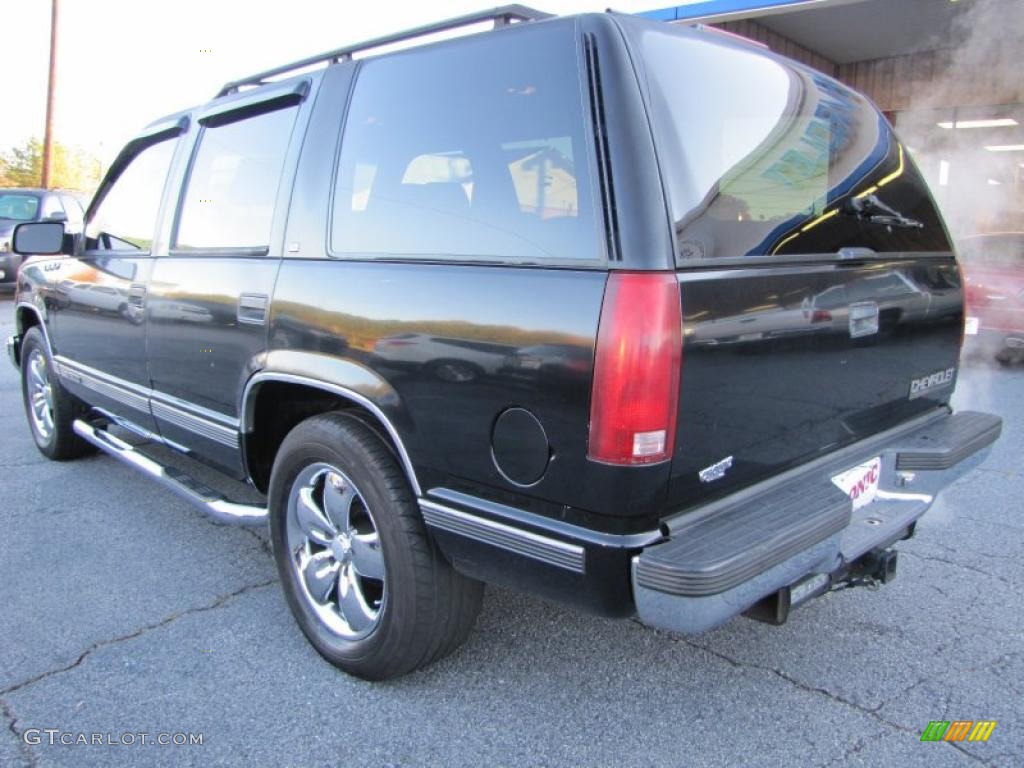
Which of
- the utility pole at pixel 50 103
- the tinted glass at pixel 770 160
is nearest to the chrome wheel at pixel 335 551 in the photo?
the tinted glass at pixel 770 160

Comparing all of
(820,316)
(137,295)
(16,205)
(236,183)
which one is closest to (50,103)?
(16,205)

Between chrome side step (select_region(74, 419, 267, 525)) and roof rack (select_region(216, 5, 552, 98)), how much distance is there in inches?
64.5

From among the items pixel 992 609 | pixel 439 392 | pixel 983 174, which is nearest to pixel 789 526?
pixel 439 392

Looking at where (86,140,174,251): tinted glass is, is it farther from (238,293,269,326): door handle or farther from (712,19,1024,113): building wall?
(712,19,1024,113): building wall

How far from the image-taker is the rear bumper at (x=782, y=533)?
1909mm

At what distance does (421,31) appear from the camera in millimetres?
2582

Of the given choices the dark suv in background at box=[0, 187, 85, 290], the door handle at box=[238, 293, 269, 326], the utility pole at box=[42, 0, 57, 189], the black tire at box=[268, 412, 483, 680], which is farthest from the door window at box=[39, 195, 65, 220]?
the black tire at box=[268, 412, 483, 680]

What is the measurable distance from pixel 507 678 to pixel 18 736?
4.76ft

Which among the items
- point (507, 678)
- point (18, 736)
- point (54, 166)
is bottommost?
point (18, 736)

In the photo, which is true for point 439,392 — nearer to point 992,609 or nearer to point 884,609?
point 884,609

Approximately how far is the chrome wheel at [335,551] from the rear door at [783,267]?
43.0 inches

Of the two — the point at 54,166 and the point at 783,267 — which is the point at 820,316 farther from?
the point at 54,166

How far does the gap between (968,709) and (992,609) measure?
0.79 meters

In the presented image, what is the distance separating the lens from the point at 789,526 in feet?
6.86
